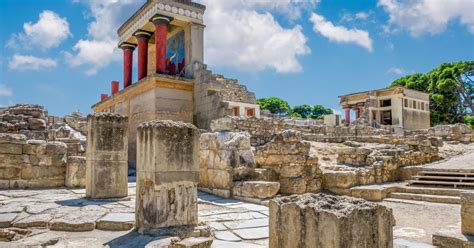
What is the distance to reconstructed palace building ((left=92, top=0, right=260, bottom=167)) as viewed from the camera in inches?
445

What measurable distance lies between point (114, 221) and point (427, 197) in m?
6.97

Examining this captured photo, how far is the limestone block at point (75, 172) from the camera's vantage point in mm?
7477

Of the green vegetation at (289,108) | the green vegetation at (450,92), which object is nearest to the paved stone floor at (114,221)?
the green vegetation at (450,92)

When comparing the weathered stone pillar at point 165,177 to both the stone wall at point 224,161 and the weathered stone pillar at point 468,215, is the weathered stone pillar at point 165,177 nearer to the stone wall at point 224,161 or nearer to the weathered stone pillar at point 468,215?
the stone wall at point 224,161

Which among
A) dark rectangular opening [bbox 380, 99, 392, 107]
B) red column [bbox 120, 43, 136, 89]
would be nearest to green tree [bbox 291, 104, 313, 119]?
dark rectangular opening [bbox 380, 99, 392, 107]

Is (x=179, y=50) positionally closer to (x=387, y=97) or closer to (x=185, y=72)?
(x=185, y=72)

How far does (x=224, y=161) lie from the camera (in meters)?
6.80

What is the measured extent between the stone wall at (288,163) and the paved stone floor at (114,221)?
1.59 meters

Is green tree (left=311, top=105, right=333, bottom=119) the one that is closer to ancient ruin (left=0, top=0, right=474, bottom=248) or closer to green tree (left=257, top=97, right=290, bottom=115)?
green tree (left=257, top=97, right=290, bottom=115)

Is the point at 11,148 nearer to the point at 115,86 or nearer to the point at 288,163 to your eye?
the point at 288,163

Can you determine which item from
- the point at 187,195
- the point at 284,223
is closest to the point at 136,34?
the point at 187,195

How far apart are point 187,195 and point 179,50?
11.0 metres

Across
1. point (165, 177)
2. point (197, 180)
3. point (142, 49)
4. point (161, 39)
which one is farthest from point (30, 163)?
point (142, 49)

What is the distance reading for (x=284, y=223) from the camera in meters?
2.94
